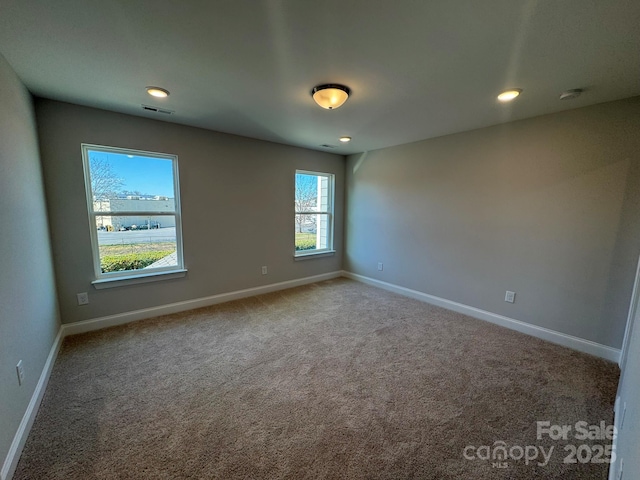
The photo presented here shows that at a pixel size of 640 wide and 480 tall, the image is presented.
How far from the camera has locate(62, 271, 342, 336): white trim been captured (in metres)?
2.78

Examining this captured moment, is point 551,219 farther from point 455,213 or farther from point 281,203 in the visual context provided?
point 281,203

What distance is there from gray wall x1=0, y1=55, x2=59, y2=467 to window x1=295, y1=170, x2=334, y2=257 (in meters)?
3.04

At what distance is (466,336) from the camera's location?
280 cm

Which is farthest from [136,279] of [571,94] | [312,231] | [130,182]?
[571,94]

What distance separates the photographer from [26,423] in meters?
1.54

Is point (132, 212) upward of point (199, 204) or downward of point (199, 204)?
downward

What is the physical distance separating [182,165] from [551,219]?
14.1 feet

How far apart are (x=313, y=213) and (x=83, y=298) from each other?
3.33m

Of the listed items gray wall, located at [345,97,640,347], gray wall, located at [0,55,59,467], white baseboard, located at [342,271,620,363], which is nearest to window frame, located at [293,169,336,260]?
gray wall, located at [345,97,640,347]

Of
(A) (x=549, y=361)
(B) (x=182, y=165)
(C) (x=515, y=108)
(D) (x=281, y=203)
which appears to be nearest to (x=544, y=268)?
(A) (x=549, y=361)

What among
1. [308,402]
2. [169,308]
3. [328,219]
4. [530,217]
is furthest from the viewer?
[328,219]

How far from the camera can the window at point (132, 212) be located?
2805 millimetres

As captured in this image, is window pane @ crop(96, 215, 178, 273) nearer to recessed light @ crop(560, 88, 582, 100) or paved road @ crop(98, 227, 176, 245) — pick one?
paved road @ crop(98, 227, 176, 245)

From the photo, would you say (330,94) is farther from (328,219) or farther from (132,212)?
(328,219)
